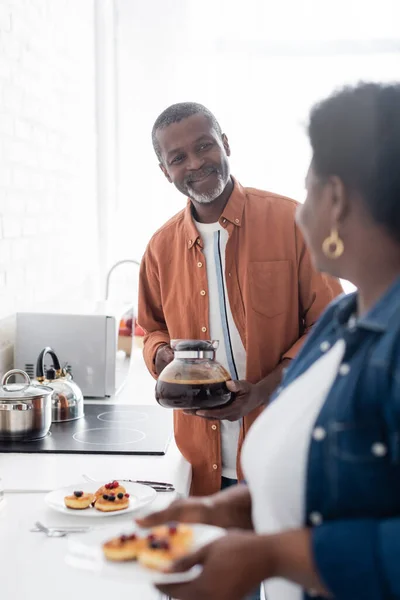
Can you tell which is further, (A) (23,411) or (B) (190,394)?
(A) (23,411)

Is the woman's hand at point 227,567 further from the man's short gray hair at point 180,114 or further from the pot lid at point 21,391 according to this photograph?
the man's short gray hair at point 180,114

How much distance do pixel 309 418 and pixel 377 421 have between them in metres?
0.11

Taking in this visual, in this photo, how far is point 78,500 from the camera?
56.7 inches

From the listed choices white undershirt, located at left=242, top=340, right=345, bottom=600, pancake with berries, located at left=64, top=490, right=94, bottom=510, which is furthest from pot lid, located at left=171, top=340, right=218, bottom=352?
white undershirt, located at left=242, top=340, right=345, bottom=600

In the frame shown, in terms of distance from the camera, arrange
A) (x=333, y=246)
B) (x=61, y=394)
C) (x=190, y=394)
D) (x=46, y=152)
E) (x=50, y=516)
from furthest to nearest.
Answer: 1. (x=46, y=152)
2. (x=61, y=394)
3. (x=190, y=394)
4. (x=50, y=516)
5. (x=333, y=246)

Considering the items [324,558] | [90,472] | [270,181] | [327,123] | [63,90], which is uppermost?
[63,90]

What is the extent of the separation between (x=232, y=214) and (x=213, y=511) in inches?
39.3

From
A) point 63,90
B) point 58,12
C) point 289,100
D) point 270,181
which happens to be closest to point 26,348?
point 63,90

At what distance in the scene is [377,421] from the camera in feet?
2.71

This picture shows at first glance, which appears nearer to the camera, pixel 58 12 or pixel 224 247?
pixel 224 247

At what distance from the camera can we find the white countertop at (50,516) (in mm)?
1149

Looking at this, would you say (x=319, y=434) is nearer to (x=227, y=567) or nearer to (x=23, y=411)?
(x=227, y=567)

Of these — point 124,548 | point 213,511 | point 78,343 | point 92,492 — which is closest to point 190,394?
point 92,492

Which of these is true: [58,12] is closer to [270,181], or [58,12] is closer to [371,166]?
[270,181]
